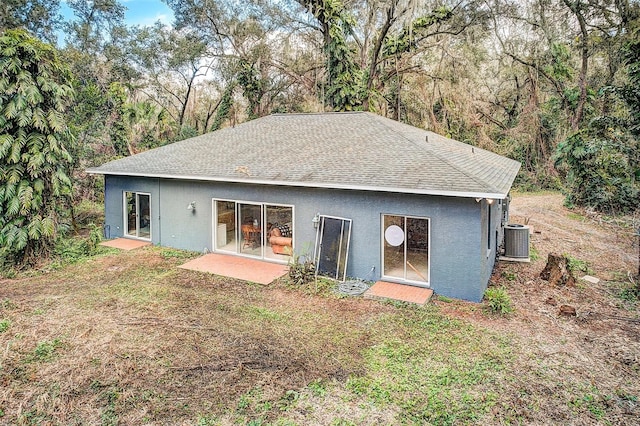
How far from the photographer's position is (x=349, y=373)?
5.09 meters

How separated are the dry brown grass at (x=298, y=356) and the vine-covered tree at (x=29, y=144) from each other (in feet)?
4.01

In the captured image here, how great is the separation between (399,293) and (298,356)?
2.92 metres

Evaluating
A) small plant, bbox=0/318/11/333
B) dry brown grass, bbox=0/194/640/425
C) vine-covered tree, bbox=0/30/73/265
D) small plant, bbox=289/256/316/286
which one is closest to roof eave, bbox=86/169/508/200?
small plant, bbox=289/256/316/286

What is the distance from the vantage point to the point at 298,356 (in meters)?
5.49

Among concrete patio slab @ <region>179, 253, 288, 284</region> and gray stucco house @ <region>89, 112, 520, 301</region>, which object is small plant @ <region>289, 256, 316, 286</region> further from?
concrete patio slab @ <region>179, 253, 288, 284</region>

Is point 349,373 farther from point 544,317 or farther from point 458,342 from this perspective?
point 544,317

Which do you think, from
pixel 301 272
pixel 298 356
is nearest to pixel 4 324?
pixel 298 356

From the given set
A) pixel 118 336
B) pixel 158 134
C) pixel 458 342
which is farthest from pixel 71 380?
pixel 158 134

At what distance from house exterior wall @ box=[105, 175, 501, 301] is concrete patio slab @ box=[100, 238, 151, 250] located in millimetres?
374

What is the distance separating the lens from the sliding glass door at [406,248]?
26.1 ft

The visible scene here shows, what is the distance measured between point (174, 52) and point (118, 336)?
19.9m

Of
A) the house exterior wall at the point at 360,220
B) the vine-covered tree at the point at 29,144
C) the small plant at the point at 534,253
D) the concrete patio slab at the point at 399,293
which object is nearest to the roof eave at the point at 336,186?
the house exterior wall at the point at 360,220

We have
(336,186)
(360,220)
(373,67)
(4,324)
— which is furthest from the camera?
(373,67)

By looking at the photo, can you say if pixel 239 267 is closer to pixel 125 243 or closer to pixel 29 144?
pixel 125 243
